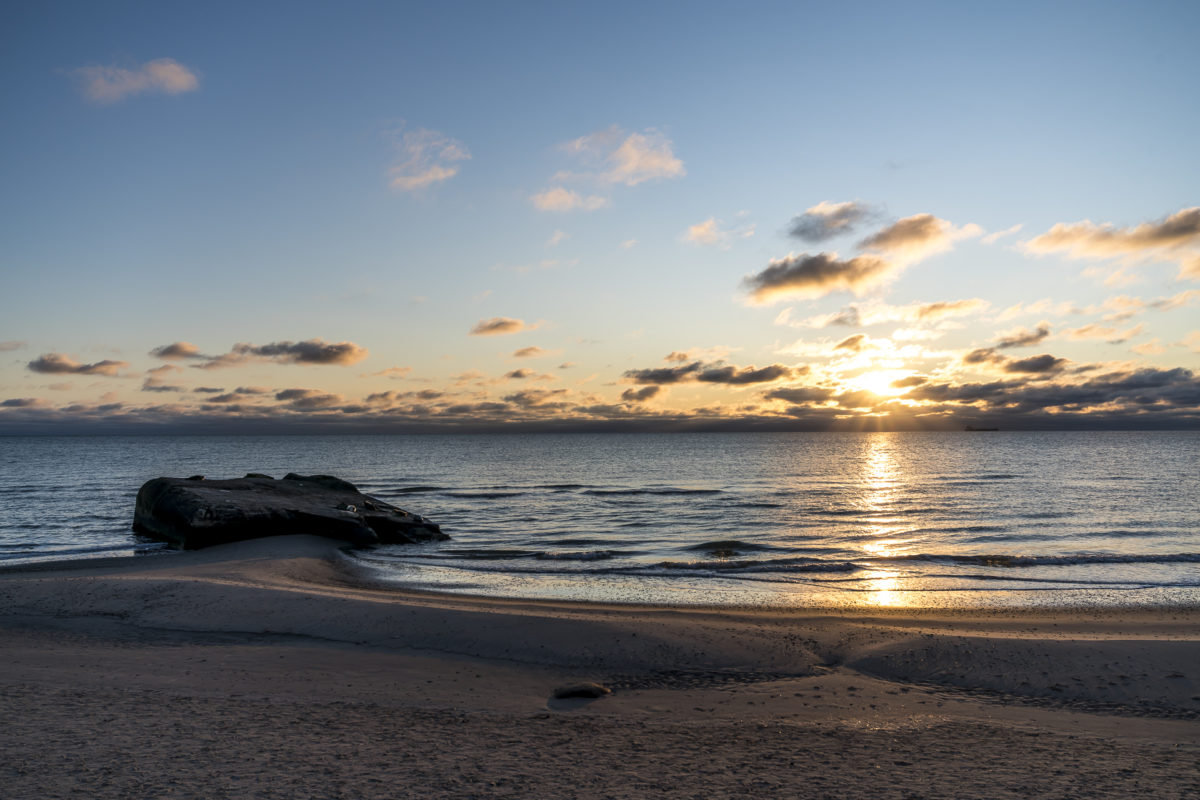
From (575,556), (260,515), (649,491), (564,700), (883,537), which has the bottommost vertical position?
(649,491)

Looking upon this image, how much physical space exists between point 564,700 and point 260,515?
61.2ft

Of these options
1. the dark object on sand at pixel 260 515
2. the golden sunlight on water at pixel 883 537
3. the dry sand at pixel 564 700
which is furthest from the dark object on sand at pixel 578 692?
the dark object on sand at pixel 260 515

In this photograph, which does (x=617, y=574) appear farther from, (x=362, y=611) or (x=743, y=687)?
(x=743, y=687)

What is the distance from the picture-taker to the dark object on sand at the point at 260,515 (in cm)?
2280

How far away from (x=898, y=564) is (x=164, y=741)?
20.7 metres

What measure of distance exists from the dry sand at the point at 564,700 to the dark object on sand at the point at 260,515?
25.6 feet

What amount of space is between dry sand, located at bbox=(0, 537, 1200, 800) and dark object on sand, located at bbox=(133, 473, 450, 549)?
7788mm

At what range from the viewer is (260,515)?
2348cm

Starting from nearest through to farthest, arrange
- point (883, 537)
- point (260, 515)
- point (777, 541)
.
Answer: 1. point (260, 515)
2. point (777, 541)
3. point (883, 537)

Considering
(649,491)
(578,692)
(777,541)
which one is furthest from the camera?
(649,491)

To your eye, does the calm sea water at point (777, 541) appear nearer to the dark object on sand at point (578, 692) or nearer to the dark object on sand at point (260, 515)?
the dark object on sand at point (260, 515)

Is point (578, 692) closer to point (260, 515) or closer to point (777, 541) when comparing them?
point (260, 515)

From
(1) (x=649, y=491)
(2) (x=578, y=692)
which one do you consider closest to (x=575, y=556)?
(2) (x=578, y=692)

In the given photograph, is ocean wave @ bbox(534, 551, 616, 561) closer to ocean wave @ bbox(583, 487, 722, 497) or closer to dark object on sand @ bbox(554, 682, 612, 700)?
dark object on sand @ bbox(554, 682, 612, 700)
